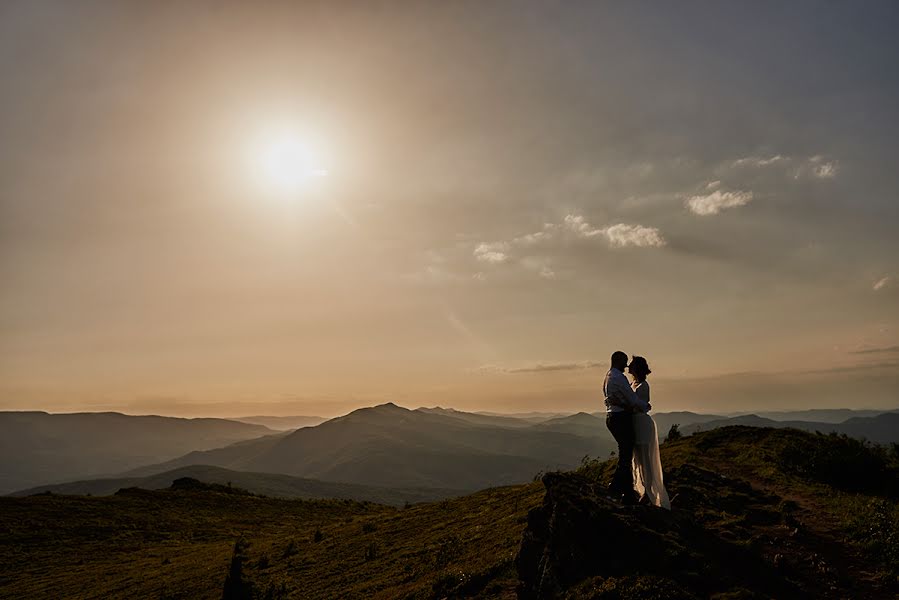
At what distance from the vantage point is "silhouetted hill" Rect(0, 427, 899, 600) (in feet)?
34.7

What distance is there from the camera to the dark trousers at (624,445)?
1446 cm

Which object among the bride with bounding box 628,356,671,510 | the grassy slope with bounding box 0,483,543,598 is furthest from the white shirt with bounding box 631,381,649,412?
the grassy slope with bounding box 0,483,543,598

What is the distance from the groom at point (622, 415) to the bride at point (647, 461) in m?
0.18

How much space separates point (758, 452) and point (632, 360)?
14.0 m

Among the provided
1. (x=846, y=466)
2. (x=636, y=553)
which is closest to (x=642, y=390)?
(x=636, y=553)

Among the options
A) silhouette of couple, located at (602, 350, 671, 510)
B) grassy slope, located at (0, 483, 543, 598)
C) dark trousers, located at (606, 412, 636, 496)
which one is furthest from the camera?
grassy slope, located at (0, 483, 543, 598)

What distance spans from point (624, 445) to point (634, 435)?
1.39ft

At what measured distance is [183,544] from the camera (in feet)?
134

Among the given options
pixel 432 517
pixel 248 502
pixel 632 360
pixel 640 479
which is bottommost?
pixel 248 502

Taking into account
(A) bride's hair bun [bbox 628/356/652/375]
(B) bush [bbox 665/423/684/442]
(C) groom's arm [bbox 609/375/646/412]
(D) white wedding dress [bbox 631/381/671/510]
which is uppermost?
(A) bride's hair bun [bbox 628/356/652/375]

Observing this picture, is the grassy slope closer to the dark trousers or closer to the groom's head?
the dark trousers

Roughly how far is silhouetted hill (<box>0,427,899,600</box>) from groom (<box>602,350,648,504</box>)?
2.67 feet

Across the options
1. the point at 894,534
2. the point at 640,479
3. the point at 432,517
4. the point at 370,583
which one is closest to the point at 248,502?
the point at 432,517

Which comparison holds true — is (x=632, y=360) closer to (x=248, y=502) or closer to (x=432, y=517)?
(x=432, y=517)
